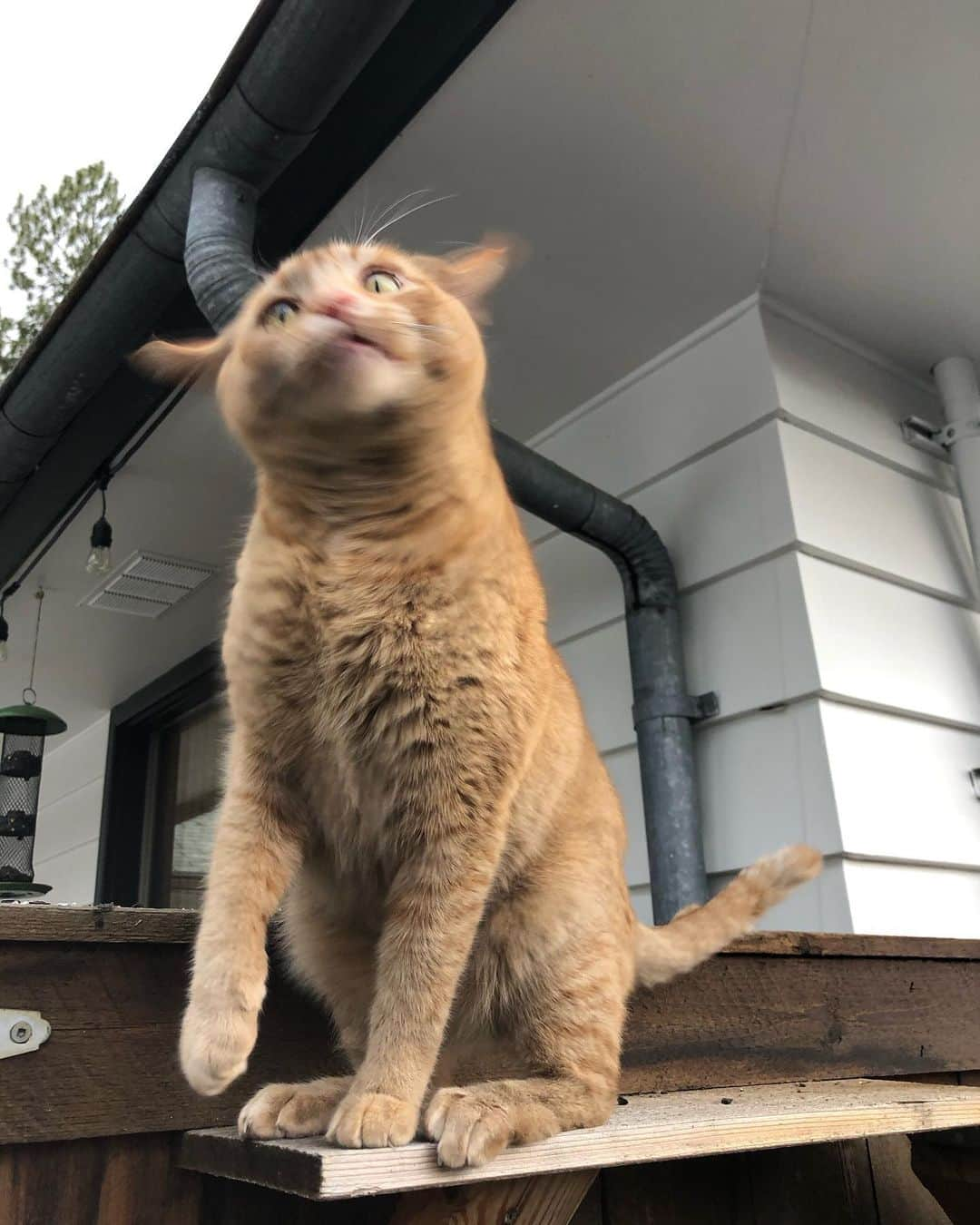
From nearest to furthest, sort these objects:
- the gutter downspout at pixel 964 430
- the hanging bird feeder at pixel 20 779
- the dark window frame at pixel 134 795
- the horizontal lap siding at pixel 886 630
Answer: the horizontal lap siding at pixel 886 630
the gutter downspout at pixel 964 430
the hanging bird feeder at pixel 20 779
the dark window frame at pixel 134 795

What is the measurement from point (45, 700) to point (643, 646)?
405 cm

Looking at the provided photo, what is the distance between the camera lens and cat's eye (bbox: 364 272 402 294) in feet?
3.28

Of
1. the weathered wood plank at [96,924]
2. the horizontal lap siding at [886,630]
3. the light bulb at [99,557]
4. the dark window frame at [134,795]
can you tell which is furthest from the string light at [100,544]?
the weathered wood plank at [96,924]

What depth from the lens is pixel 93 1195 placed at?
95 centimetres

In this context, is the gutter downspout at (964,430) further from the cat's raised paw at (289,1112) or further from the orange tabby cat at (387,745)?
the cat's raised paw at (289,1112)

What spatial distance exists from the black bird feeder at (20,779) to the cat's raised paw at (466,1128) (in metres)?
3.11

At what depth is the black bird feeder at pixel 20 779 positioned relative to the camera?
3615 millimetres

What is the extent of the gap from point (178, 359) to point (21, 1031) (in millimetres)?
673

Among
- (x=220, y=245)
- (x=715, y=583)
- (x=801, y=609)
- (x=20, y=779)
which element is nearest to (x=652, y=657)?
(x=715, y=583)

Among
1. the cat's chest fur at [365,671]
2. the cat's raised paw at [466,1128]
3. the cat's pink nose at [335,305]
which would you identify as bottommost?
the cat's raised paw at [466,1128]

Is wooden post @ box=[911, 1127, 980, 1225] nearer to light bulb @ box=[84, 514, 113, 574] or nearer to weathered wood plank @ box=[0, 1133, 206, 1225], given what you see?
weathered wood plank @ box=[0, 1133, 206, 1225]

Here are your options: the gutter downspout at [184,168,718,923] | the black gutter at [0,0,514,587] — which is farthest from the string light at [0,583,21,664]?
the gutter downspout at [184,168,718,923]

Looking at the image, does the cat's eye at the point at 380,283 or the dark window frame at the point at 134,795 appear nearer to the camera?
the cat's eye at the point at 380,283

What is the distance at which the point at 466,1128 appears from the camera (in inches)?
31.8
